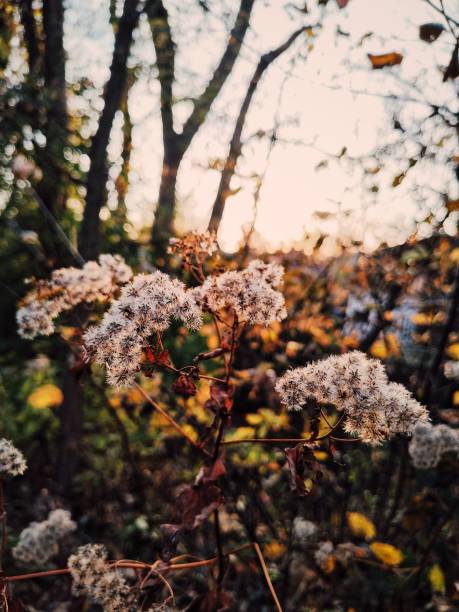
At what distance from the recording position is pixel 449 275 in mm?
3100

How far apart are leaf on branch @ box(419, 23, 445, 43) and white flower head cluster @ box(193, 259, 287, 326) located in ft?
3.29

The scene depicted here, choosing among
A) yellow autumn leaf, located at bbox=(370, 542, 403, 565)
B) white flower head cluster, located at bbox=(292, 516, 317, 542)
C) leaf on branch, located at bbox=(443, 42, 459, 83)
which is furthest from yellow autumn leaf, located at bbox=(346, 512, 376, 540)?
leaf on branch, located at bbox=(443, 42, 459, 83)

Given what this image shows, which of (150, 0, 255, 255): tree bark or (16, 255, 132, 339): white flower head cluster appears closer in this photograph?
(16, 255, 132, 339): white flower head cluster

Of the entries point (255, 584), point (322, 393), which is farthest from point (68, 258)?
point (322, 393)

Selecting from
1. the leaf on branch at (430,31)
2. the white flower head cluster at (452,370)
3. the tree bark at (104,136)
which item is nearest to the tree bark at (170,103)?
the tree bark at (104,136)

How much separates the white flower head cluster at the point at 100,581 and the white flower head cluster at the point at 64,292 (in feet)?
2.73

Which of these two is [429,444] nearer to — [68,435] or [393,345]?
[393,345]

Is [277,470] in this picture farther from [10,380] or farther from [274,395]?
[10,380]

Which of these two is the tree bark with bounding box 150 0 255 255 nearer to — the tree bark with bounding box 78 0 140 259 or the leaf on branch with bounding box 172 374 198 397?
the tree bark with bounding box 78 0 140 259

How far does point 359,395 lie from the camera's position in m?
1.08

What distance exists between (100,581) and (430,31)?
210cm

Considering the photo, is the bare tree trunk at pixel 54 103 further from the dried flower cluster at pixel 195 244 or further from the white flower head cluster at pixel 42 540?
the white flower head cluster at pixel 42 540

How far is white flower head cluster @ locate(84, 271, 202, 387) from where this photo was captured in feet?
3.65

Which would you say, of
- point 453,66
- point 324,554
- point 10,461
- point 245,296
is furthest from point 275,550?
point 453,66
